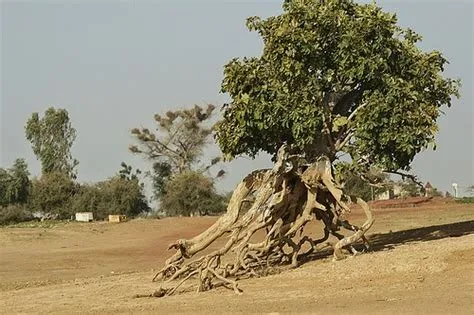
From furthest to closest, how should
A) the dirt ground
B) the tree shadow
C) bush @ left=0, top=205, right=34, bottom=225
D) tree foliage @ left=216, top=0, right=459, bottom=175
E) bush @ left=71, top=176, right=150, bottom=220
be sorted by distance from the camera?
bush @ left=71, top=176, right=150, bottom=220 → bush @ left=0, top=205, right=34, bottom=225 → the tree shadow → tree foliage @ left=216, top=0, right=459, bottom=175 → the dirt ground

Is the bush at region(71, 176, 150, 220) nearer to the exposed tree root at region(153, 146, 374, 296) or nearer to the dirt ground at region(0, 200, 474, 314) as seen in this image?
the dirt ground at region(0, 200, 474, 314)

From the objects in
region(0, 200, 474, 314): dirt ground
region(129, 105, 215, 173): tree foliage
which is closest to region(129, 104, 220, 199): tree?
region(129, 105, 215, 173): tree foliage

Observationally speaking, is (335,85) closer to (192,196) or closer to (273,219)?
(273,219)

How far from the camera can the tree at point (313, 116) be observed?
671 inches

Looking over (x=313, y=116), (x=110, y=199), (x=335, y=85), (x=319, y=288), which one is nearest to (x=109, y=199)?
(x=110, y=199)

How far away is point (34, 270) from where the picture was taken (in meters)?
25.7

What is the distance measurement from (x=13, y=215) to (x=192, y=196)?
13207 millimetres

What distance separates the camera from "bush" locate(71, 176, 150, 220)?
62.8 m

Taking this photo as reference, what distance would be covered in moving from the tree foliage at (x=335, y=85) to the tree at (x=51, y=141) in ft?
197

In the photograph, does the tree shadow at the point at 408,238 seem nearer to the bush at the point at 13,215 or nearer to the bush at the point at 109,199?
the bush at the point at 13,215

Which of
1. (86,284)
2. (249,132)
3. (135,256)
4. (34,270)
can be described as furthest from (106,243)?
(249,132)

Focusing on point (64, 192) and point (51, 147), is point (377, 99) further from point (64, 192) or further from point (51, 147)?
point (51, 147)

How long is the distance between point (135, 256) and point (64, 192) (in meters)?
34.1

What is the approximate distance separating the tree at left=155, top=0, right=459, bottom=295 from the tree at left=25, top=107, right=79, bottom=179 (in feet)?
194
